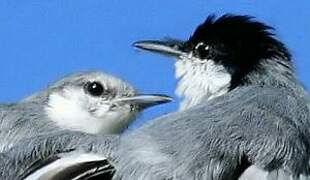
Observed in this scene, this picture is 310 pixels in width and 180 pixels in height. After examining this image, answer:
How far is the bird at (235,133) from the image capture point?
4797mm

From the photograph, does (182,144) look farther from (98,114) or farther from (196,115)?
(98,114)

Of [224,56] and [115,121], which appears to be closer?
[224,56]

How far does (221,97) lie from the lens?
533 cm

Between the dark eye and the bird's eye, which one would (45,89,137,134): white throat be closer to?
the dark eye

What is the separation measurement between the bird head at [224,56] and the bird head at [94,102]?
0.42m

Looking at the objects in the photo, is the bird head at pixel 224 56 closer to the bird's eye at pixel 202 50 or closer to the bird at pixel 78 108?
the bird's eye at pixel 202 50

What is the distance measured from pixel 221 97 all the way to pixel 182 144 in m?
0.51

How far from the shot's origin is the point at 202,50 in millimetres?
6086

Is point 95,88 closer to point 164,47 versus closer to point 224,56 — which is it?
point 164,47

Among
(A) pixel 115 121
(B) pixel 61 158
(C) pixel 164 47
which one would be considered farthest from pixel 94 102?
(B) pixel 61 158

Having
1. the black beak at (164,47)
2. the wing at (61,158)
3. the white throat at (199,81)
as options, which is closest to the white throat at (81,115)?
the black beak at (164,47)

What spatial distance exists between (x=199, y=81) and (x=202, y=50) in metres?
0.22

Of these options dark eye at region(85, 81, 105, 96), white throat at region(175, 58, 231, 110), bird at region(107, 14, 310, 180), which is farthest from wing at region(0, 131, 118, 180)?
dark eye at region(85, 81, 105, 96)

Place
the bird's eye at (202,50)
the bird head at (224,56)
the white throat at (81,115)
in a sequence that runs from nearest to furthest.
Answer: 1. the bird head at (224,56)
2. the bird's eye at (202,50)
3. the white throat at (81,115)
